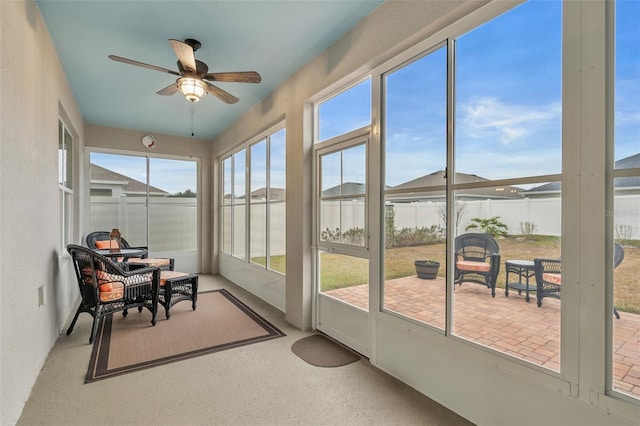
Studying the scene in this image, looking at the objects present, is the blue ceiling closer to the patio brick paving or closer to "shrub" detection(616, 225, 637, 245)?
"shrub" detection(616, 225, 637, 245)

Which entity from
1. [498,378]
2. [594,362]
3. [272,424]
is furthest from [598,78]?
[272,424]

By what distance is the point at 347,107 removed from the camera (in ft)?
10.1

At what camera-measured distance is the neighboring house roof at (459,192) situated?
1812 millimetres

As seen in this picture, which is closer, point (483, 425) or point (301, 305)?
point (483, 425)

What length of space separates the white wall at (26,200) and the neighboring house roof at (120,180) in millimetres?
2997

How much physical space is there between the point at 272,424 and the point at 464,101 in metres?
2.39

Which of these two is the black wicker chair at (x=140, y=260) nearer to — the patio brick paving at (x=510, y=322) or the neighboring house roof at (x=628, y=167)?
the patio brick paving at (x=510, y=322)

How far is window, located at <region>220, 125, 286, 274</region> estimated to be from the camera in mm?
4285

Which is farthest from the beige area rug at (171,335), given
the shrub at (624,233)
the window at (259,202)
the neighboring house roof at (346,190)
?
the shrub at (624,233)

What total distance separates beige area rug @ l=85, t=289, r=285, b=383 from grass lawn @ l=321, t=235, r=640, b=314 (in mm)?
998

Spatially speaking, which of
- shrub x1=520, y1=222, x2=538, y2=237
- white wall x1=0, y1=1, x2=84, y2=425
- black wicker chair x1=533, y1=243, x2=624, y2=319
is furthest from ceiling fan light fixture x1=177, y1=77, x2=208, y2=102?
black wicker chair x1=533, y1=243, x2=624, y2=319

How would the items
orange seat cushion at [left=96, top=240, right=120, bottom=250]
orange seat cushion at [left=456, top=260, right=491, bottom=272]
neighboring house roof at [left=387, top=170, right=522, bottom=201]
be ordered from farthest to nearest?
1. orange seat cushion at [left=96, top=240, right=120, bottom=250]
2. orange seat cushion at [left=456, top=260, right=491, bottom=272]
3. neighboring house roof at [left=387, top=170, right=522, bottom=201]

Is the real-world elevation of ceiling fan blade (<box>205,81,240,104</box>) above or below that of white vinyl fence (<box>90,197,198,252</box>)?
above

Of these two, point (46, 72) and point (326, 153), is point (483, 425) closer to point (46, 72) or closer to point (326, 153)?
point (326, 153)
